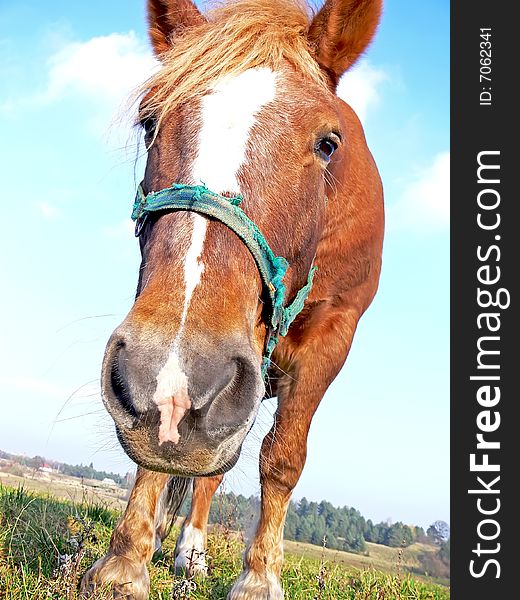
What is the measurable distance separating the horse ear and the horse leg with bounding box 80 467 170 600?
2.53 m

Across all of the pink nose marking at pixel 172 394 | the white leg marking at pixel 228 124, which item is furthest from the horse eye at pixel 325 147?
the pink nose marking at pixel 172 394

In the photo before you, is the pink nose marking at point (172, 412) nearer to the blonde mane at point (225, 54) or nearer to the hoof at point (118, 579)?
the hoof at point (118, 579)

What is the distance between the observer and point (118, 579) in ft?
10.4

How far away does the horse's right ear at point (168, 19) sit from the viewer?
3.90m

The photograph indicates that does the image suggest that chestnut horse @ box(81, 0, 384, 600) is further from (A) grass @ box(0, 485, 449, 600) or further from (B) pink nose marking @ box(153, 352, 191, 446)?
(A) grass @ box(0, 485, 449, 600)

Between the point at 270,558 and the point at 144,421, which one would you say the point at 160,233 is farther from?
the point at 270,558

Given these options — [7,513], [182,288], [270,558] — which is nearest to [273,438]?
[270,558]

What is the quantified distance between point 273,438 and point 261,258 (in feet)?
5.15

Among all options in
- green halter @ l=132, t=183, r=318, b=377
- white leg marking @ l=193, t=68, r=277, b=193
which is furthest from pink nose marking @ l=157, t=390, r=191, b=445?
white leg marking @ l=193, t=68, r=277, b=193

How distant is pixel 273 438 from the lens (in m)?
3.98

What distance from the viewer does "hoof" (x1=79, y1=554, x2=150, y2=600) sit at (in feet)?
10.3

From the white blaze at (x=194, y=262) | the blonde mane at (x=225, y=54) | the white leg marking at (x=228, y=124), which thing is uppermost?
the blonde mane at (x=225, y=54)

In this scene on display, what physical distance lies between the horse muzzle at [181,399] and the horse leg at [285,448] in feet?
4.48

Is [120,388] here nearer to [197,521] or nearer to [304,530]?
[197,521]
